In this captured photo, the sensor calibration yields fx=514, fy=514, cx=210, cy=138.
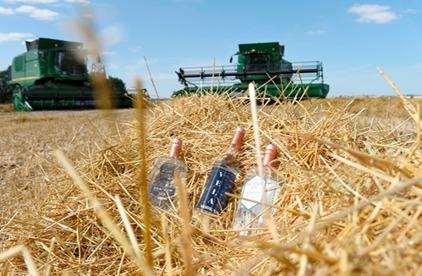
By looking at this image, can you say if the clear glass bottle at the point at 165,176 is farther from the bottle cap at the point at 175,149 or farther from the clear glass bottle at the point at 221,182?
the clear glass bottle at the point at 221,182

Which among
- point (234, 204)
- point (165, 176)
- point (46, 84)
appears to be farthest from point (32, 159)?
point (46, 84)

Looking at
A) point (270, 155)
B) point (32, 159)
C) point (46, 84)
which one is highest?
point (46, 84)

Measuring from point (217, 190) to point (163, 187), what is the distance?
9.2 inches

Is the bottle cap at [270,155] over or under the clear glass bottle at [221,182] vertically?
over

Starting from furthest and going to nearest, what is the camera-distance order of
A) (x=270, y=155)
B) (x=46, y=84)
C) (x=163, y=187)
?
(x=46, y=84)
(x=163, y=187)
(x=270, y=155)

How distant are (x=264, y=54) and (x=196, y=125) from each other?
16914 millimetres

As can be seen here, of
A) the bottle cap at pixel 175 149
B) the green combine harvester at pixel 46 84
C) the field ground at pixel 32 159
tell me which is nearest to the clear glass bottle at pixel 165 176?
the bottle cap at pixel 175 149

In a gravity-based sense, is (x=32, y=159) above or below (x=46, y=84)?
below

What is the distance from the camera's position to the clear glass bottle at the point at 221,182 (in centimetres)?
177

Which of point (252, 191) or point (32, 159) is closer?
point (252, 191)

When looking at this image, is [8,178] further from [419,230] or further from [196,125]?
[419,230]

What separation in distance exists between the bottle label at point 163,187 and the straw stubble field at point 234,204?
0.07 m

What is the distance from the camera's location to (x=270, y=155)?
5.85 feet

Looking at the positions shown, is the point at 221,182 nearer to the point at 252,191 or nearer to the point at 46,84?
the point at 252,191
